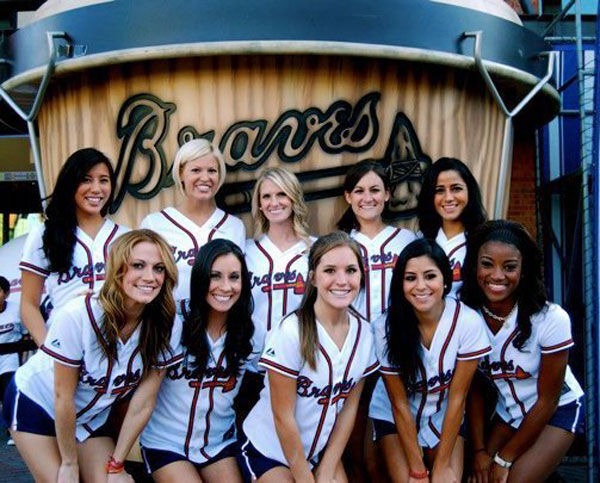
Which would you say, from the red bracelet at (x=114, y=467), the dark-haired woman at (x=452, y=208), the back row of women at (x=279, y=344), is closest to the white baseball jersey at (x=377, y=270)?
the back row of women at (x=279, y=344)

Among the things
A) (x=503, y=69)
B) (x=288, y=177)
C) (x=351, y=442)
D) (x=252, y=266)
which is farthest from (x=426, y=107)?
(x=351, y=442)

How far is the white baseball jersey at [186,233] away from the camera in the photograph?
3668mm

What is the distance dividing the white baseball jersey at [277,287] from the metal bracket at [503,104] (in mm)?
1586

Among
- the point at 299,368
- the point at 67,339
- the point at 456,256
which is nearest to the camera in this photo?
the point at 67,339

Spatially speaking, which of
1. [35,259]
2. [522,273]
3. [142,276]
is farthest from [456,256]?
[35,259]

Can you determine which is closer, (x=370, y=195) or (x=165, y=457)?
(x=165, y=457)

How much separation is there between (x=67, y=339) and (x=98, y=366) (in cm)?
20

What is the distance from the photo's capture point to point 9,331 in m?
6.46

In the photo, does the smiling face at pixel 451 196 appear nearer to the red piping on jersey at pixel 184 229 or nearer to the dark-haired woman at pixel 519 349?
the dark-haired woman at pixel 519 349

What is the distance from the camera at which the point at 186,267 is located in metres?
3.67

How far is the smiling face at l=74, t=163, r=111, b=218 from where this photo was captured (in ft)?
11.6

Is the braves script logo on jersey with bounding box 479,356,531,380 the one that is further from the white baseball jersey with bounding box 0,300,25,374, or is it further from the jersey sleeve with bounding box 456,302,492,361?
the white baseball jersey with bounding box 0,300,25,374

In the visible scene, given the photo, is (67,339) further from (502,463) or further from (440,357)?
(502,463)

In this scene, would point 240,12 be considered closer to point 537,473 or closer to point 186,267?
point 186,267
